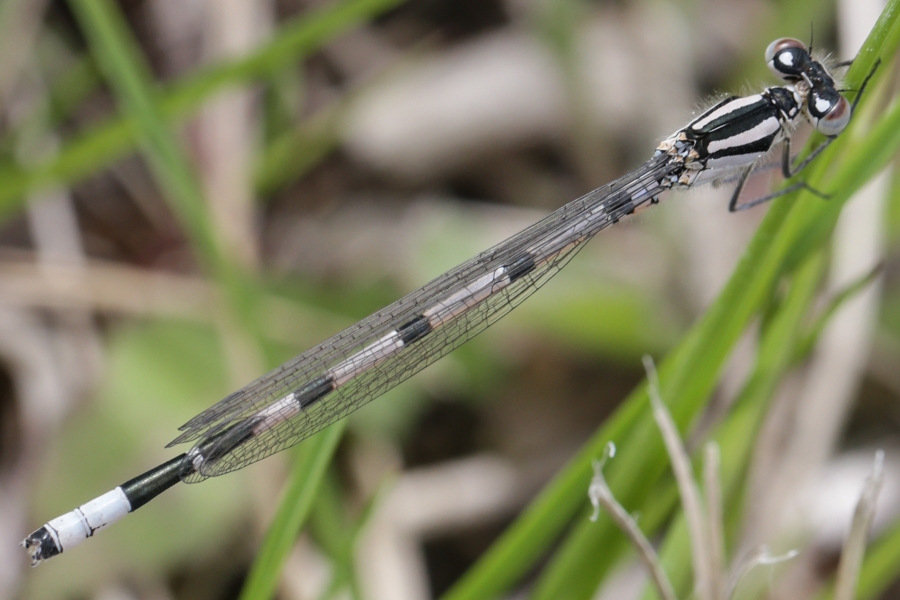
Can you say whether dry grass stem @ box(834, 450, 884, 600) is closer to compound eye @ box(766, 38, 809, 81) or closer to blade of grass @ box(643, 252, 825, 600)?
blade of grass @ box(643, 252, 825, 600)

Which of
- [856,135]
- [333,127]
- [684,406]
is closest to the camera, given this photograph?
[684,406]

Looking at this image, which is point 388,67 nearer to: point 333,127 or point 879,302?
point 333,127

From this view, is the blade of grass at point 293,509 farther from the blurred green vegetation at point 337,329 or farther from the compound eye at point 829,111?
the compound eye at point 829,111

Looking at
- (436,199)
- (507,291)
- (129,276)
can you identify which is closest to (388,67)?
(436,199)

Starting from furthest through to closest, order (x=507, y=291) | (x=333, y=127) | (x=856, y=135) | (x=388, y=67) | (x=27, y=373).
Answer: (x=388, y=67), (x=333, y=127), (x=27, y=373), (x=507, y=291), (x=856, y=135)

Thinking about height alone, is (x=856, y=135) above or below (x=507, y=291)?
below

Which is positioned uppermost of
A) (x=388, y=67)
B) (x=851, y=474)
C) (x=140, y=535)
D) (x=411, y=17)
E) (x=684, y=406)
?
(x=411, y=17)

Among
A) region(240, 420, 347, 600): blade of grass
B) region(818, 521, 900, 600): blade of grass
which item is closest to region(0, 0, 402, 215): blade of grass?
region(240, 420, 347, 600): blade of grass

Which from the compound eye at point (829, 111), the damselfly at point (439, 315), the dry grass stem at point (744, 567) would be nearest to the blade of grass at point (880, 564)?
the dry grass stem at point (744, 567)
